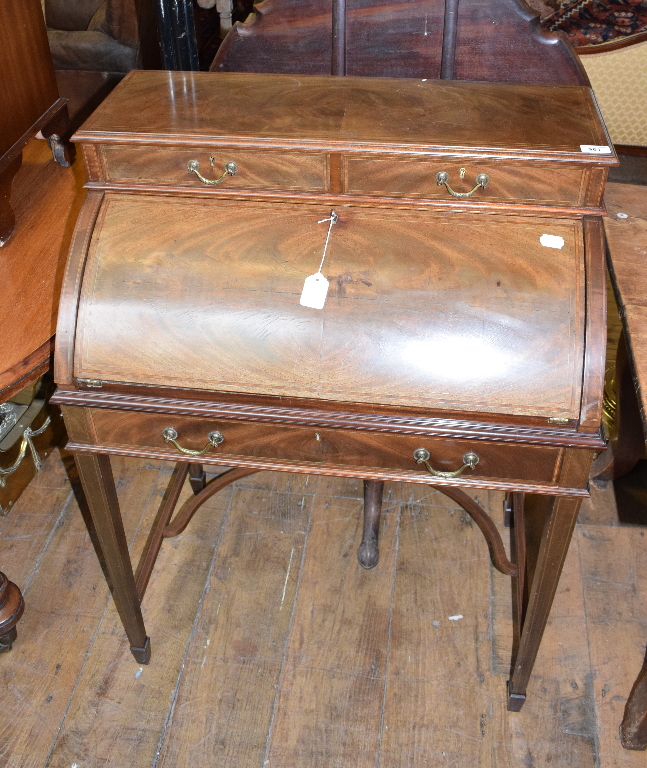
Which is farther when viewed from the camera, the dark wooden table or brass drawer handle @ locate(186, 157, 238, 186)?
the dark wooden table

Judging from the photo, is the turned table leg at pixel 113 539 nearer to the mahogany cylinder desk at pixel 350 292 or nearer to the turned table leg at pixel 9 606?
the mahogany cylinder desk at pixel 350 292

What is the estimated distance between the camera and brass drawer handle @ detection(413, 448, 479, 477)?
1.65 meters

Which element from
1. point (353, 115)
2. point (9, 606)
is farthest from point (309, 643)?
point (353, 115)

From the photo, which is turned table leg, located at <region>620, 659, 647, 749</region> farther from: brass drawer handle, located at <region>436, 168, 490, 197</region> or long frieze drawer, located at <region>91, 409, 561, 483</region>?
brass drawer handle, located at <region>436, 168, 490, 197</region>

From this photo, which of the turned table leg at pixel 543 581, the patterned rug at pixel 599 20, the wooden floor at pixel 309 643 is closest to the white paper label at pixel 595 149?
the turned table leg at pixel 543 581

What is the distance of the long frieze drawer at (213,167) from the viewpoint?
166cm

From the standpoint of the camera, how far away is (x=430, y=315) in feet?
5.18

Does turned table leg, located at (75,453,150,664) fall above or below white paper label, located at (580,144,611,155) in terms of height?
below

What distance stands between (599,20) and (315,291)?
384 cm

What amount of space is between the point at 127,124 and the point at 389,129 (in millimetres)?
550

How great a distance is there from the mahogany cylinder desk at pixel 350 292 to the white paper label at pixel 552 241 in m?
0.01

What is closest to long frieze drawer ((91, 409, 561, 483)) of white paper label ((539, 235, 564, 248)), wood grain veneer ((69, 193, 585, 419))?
wood grain veneer ((69, 193, 585, 419))

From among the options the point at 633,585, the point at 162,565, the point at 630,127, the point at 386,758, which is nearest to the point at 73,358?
the point at 162,565

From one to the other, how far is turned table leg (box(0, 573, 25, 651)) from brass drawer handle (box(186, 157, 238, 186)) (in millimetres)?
1226
